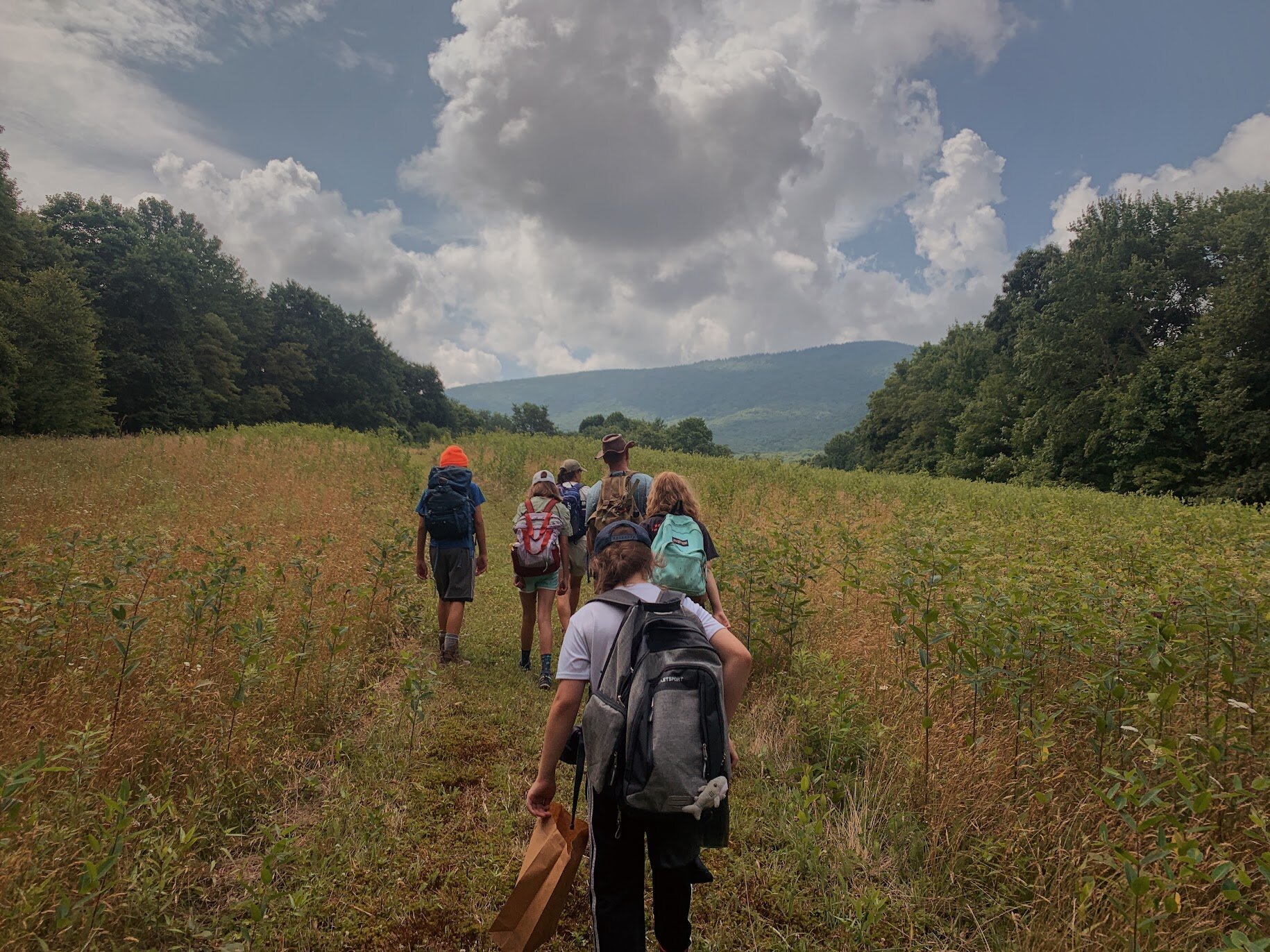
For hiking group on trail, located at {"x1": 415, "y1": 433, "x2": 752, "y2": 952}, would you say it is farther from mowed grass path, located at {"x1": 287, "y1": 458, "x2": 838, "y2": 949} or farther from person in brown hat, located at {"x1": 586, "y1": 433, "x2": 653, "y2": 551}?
person in brown hat, located at {"x1": 586, "y1": 433, "x2": 653, "y2": 551}

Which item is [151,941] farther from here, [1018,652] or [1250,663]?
[1250,663]

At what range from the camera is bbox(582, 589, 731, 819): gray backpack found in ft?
6.28

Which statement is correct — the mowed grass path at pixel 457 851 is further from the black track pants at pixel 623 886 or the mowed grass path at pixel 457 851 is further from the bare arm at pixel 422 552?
the bare arm at pixel 422 552

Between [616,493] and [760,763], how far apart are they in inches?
99.4

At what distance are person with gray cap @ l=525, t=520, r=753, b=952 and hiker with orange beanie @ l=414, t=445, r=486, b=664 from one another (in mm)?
3771

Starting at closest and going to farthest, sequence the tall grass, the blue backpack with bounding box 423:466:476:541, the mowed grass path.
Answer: the tall grass → the mowed grass path → the blue backpack with bounding box 423:466:476:541

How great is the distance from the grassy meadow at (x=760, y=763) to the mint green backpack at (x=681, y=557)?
4.64 ft

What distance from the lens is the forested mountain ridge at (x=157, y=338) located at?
2489cm

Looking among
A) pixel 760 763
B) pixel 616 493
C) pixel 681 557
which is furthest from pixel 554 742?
pixel 616 493

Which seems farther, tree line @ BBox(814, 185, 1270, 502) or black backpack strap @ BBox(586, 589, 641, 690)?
tree line @ BBox(814, 185, 1270, 502)

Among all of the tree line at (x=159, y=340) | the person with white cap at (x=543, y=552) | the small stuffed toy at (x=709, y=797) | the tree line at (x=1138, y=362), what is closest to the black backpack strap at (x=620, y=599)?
the small stuffed toy at (x=709, y=797)

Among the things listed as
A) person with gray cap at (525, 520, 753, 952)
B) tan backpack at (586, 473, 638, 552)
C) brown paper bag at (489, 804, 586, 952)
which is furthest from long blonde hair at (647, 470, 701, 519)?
brown paper bag at (489, 804, 586, 952)

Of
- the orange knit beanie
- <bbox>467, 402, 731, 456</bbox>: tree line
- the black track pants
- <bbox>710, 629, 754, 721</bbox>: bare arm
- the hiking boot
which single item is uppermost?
<bbox>467, 402, 731, 456</bbox>: tree line

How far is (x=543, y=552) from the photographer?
5.54m
